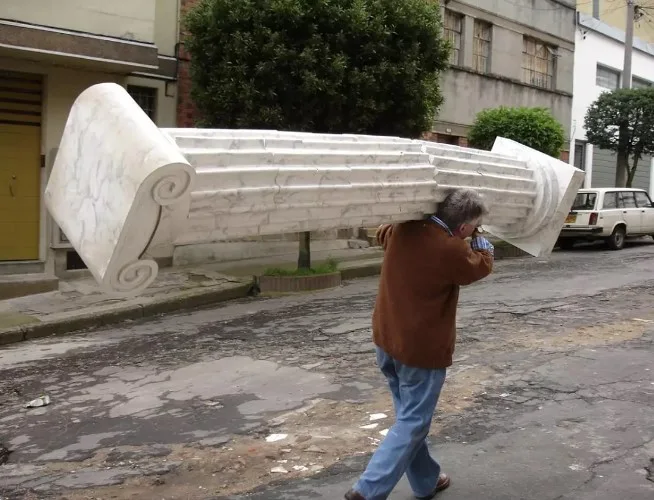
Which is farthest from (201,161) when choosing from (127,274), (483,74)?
(483,74)

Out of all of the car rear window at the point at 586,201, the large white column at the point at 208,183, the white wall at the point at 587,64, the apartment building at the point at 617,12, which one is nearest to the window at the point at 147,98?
the large white column at the point at 208,183

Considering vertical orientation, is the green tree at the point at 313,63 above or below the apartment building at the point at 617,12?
below

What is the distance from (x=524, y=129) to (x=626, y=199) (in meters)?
3.45

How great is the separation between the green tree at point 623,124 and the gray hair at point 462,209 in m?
18.8

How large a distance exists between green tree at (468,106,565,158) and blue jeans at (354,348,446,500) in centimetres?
1295

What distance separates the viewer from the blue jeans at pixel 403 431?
3277 mm

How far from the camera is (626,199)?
17000mm

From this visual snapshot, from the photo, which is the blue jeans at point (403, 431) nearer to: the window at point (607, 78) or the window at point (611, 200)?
the window at point (611, 200)

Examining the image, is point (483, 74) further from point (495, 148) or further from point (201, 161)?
point (201, 161)

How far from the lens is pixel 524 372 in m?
5.79

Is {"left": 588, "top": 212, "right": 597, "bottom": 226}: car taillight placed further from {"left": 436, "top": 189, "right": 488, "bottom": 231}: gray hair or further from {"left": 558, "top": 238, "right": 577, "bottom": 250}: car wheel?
{"left": 436, "top": 189, "right": 488, "bottom": 231}: gray hair

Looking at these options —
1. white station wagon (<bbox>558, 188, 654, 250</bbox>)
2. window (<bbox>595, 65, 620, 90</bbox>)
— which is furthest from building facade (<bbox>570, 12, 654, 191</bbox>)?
white station wagon (<bbox>558, 188, 654, 250</bbox>)

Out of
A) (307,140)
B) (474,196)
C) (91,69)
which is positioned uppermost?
(91,69)

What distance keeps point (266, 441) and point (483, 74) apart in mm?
17201
